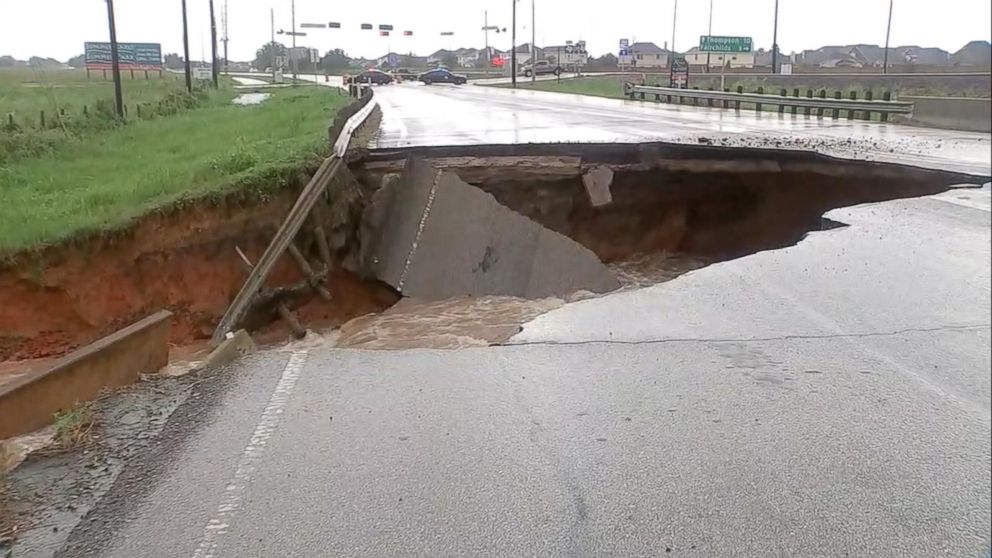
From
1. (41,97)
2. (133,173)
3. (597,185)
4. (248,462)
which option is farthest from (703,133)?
(41,97)

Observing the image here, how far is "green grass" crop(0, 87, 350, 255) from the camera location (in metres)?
10.0

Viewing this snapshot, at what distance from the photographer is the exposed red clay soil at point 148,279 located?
30.6 ft

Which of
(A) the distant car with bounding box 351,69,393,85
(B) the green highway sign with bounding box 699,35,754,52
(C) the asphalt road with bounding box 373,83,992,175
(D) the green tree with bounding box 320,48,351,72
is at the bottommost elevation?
(C) the asphalt road with bounding box 373,83,992,175

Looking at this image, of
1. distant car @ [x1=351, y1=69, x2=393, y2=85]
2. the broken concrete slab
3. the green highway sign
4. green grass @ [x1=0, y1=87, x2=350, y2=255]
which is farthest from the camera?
distant car @ [x1=351, y1=69, x2=393, y2=85]

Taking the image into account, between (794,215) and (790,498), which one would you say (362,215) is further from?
(790,498)

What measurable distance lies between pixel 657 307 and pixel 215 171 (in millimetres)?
7727

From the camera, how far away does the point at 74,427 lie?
4613 mm

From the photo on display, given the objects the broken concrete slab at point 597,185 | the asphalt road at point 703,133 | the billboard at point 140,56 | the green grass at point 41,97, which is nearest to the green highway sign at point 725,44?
the asphalt road at point 703,133

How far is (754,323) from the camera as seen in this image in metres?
6.23

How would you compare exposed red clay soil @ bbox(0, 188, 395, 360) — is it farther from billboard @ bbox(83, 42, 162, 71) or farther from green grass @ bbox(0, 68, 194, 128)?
billboard @ bbox(83, 42, 162, 71)

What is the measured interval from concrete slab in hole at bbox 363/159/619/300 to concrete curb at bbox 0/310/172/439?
16.2ft

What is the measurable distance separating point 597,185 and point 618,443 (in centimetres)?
969

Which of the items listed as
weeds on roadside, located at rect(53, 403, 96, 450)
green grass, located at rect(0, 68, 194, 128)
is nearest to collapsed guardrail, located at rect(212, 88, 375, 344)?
weeds on roadside, located at rect(53, 403, 96, 450)

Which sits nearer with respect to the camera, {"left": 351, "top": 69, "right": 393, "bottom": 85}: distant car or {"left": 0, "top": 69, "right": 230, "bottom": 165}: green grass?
{"left": 0, "top": 69, "right": 230, "bottom": 165}: green grass
